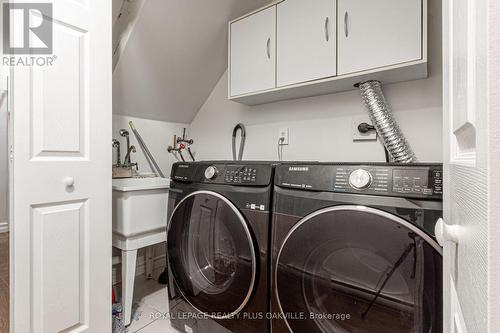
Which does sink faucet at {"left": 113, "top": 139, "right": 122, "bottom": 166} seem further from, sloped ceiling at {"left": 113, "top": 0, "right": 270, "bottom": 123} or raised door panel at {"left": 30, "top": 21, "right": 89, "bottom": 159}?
raised door panel at {"left": 30, "top": 21, "right": 89, "bottom": 159}

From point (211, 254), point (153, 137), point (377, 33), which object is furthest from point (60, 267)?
point (377, 33)

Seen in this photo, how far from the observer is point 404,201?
73 cm

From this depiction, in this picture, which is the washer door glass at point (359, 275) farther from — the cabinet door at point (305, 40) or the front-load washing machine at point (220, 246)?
the cabinet door at point (305, 40)

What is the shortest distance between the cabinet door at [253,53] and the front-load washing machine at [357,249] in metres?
0.82

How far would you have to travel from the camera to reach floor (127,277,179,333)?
1.42m

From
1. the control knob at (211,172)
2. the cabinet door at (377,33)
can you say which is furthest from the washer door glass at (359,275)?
the cabinet door at (377,33)

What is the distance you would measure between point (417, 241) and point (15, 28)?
1.60 metres

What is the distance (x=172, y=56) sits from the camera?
182 centimetres

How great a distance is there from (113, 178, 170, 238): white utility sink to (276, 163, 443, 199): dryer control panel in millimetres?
942

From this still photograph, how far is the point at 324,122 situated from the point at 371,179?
91 centimetres

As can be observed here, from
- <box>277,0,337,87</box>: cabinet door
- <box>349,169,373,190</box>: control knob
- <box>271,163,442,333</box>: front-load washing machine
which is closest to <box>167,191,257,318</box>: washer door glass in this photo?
<box>271,163,442,333</box>: front-load washing machine

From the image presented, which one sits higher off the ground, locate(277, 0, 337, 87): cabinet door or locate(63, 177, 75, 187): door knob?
locate(277, 0, 337, 87): cabinet door

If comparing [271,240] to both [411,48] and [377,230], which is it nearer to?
[377,230]

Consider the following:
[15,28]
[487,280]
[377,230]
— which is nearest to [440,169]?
[377,230]
